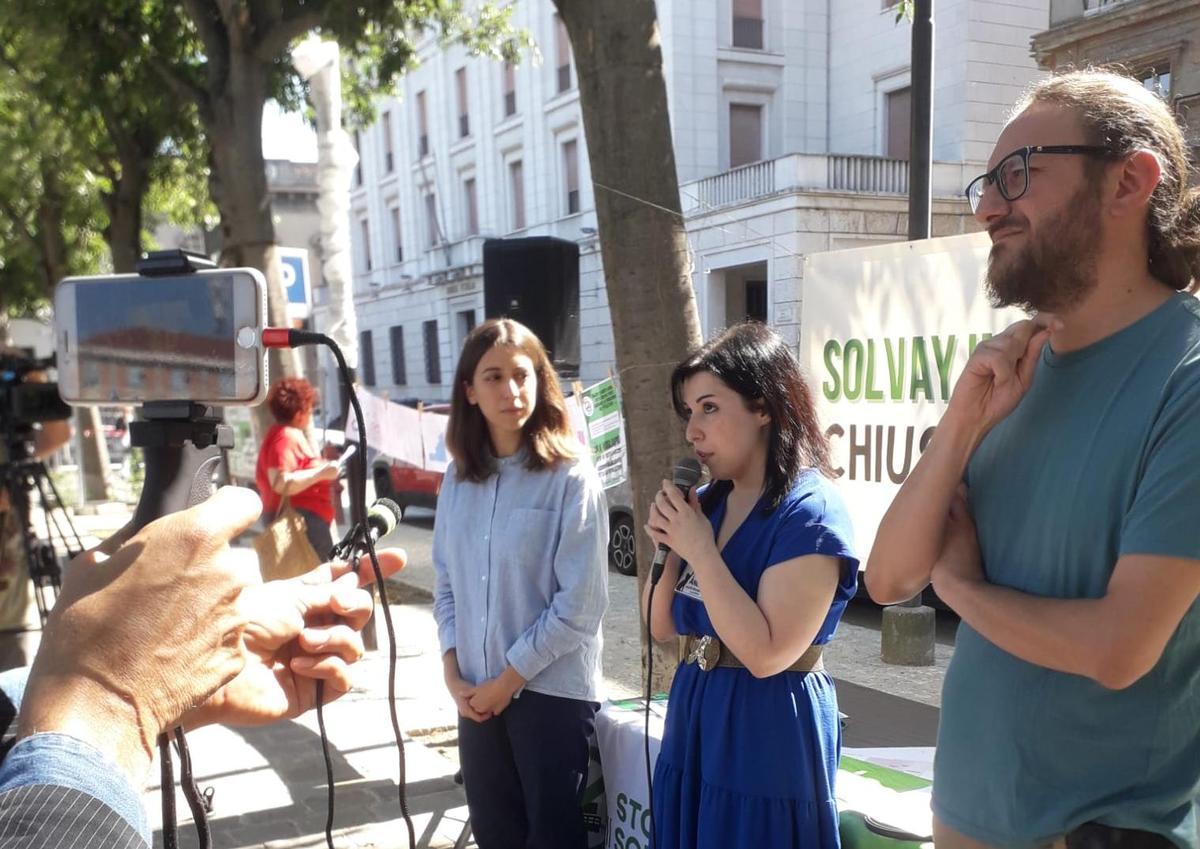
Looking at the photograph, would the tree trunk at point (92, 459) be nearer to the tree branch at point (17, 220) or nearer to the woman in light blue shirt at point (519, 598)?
the tree branch at point (17, 220)

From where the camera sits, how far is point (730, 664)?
7.16 ft

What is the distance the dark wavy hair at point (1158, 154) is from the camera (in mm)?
1562

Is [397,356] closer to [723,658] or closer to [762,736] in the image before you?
[723,658]

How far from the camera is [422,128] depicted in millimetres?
31172

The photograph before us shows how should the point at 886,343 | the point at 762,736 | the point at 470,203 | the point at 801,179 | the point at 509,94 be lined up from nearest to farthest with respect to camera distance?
the point at 762,736 → the point at 886,343 → the point at 801,179 → the point at 509,94 → the point at 470,203

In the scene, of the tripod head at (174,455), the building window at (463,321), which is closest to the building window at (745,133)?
the building window at (463,321)

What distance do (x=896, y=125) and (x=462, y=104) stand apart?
18.5m

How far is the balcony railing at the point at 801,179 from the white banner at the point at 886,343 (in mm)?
7549

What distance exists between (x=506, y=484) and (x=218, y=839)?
6.75 feet

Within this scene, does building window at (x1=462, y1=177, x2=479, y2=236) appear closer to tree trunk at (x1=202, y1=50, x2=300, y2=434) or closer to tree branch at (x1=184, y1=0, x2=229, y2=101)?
tree branch at (x1=184, y1=0, x2=229, y2=101)

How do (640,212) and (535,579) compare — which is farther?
(640,212)

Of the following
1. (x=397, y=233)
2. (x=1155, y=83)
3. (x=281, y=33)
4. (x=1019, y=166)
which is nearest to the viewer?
(x=1019, y=166)

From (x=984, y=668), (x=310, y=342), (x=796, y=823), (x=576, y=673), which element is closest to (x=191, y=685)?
(x=310, y=342)

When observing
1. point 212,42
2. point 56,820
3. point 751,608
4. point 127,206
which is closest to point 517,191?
point 127,206
